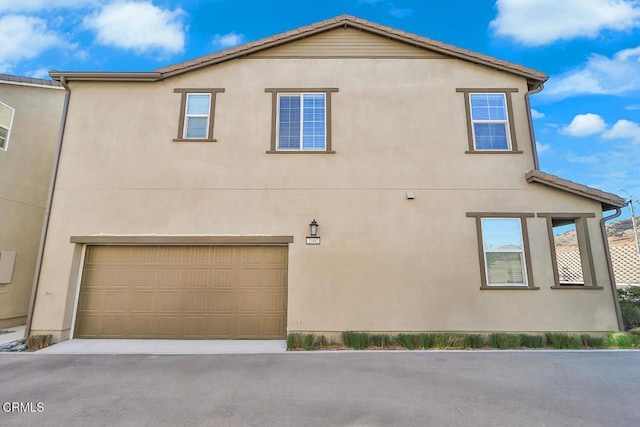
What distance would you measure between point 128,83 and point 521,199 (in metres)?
10.6

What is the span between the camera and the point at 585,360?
19.7ft

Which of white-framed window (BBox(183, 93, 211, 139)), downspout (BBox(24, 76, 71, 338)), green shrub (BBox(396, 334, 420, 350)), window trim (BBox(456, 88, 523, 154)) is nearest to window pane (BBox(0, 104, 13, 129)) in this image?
downspout (BBox(24, 76, 71, 338))

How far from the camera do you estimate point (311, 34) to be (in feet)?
28.6

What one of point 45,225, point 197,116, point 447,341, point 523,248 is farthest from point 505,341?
point 45,225

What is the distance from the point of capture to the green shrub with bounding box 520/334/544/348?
6.90 meters

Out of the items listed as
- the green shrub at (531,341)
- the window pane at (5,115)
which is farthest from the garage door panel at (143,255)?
the green shrub at (531,341)

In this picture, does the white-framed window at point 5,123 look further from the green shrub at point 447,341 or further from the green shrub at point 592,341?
the green shrub at point 592,341

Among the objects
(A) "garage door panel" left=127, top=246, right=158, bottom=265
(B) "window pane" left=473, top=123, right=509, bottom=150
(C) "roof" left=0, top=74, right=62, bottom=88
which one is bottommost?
(A) "garage door panel" left=127, top=246, right=158, bottom=265

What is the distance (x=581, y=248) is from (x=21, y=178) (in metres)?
15.4

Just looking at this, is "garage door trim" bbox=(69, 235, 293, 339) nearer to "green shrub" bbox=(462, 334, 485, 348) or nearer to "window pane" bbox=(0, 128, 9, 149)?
"window pane" bbox=(0, 128, 9, 149)

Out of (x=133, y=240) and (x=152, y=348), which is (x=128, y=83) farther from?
(x=152, y=348)
